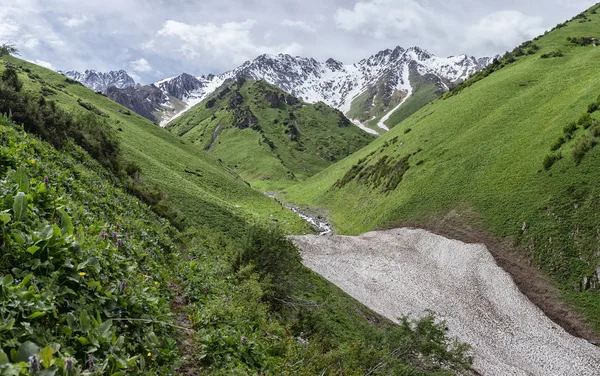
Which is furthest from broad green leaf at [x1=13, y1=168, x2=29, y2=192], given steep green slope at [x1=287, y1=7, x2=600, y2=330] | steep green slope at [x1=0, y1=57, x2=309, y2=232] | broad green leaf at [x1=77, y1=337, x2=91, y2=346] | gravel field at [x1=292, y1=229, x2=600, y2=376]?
steep green slope at [x1=287, y1=7, x2=600, y2=330]

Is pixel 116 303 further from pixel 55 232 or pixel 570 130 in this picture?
pixel 570 130

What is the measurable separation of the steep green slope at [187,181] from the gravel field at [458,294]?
11.7m

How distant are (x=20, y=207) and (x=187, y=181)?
50.2m

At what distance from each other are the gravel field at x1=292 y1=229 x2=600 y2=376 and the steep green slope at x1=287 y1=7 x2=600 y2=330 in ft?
15.2

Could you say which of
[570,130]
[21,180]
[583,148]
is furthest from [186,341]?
[570,130]

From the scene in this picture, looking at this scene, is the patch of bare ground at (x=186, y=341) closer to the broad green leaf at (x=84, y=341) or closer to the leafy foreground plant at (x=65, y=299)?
the leafy foreground plant at (x=65, y=299)

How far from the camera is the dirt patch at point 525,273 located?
1178 inches

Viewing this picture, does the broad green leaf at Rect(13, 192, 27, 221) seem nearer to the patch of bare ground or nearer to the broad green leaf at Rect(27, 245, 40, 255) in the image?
the broad green leaf at Rect(27, 245, 40, 255)

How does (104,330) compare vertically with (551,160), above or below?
below

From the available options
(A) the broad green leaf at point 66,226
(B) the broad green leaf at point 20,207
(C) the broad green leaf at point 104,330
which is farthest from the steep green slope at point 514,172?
(B) the broad green leaf at point 20,207

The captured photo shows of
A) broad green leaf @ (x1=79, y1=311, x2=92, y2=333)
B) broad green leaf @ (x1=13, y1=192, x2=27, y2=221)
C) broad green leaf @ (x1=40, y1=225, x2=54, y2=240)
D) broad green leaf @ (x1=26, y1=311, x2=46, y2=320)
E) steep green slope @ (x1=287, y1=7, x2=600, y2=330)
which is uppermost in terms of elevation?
steep green slope @ (x1=287, y1=7, x2=600, y2=330)

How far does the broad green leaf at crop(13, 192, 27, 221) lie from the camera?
607 centimetres

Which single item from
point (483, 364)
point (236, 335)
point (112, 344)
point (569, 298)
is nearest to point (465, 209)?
point (569, 298)

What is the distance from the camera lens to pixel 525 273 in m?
35.7
